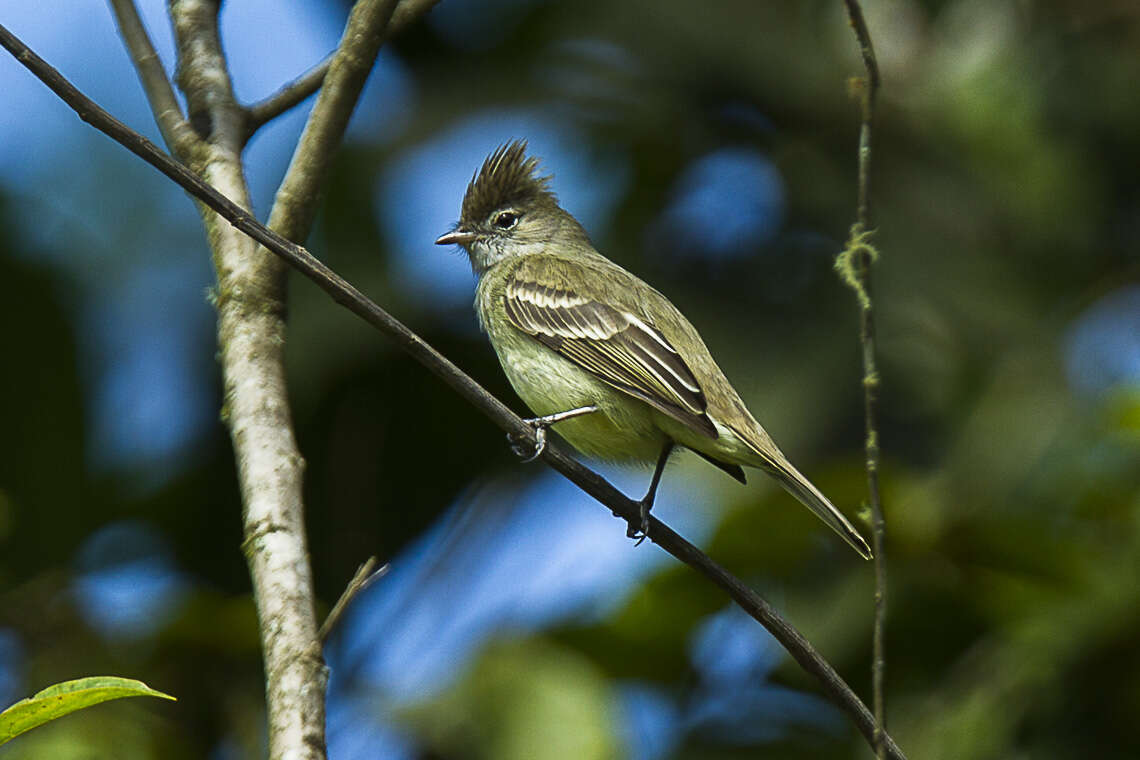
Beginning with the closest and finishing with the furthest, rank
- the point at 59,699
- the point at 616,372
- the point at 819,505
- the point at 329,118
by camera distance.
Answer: the point at 59,699, the point at 329,118, the point at 819,505, the point at 616,372

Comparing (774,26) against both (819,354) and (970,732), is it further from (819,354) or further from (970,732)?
(970,732)

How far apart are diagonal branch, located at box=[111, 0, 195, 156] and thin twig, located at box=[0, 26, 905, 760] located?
86 centimetres

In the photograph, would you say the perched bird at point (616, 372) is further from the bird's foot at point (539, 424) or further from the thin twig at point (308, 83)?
the thin twig at point (308, 83)

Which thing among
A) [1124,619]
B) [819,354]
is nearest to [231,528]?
[819,354]

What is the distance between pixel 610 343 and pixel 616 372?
210 millimetres

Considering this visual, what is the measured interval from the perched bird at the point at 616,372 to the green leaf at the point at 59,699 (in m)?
1.84

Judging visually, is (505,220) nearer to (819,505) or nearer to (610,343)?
(610,343)

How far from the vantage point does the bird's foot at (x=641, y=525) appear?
3299 millimetres

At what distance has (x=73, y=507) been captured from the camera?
4.77m

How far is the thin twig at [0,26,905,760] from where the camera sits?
237 cm

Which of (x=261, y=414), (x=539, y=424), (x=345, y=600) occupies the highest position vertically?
(x=539, y=424)

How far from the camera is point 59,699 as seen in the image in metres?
1.98

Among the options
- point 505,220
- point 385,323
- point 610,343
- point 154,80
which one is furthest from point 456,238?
point 385,323

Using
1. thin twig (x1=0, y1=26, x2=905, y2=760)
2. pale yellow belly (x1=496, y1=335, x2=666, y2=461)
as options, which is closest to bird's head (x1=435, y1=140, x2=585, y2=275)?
pale yellow belly (x1=496, y1=335, x2=666, y2=461)
